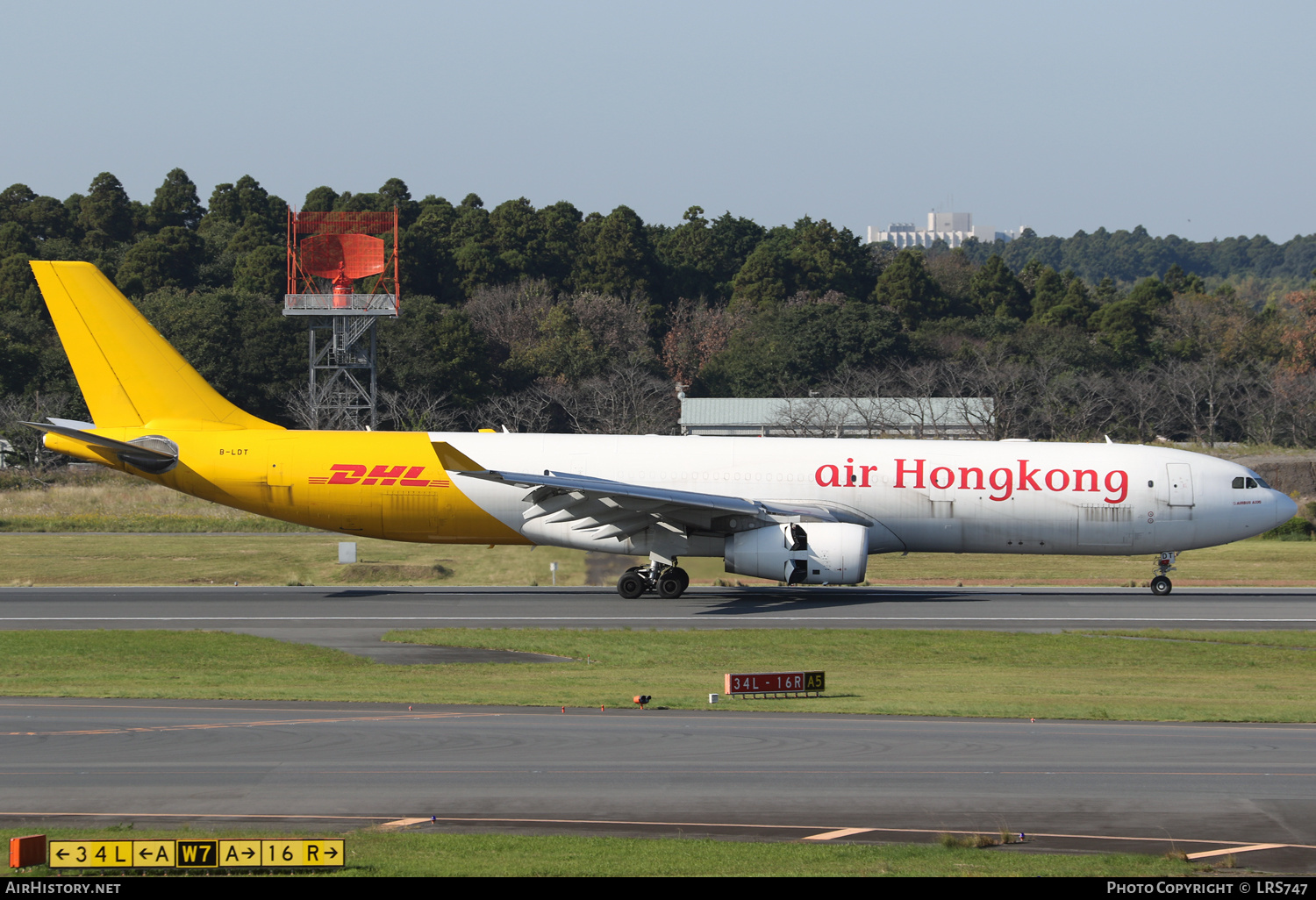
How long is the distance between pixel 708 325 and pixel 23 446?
6663cm

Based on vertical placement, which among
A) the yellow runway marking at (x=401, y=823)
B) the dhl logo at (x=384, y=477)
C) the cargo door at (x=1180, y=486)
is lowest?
the yellow runway marking at (x=401, y=823)

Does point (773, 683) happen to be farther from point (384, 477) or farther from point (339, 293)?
point (339, 293)

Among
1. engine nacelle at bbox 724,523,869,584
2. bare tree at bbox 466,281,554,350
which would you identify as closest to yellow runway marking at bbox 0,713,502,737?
engine nacelle at bbox 724,523,869,584

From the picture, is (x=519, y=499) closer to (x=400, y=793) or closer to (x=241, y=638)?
(x=241, y=638)

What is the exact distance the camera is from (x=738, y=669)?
2334cm

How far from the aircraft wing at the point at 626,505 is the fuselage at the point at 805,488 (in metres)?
0.30

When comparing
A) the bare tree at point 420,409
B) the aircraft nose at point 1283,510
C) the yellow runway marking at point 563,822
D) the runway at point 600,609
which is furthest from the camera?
the bare tree at point 420,409

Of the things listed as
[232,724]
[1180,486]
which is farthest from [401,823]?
[1180,486]

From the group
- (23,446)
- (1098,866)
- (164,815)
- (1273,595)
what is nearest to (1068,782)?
(1098,866)

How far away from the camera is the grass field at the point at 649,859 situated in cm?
1067

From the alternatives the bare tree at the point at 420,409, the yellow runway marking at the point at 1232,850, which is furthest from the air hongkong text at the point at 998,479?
the bare tree at the point at 420,409

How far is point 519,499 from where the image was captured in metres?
32.9

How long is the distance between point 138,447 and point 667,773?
23.4 m

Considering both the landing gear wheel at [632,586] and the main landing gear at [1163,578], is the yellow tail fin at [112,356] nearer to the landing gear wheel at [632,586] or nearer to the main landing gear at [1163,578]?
the landing gear wheel at [632,586]
